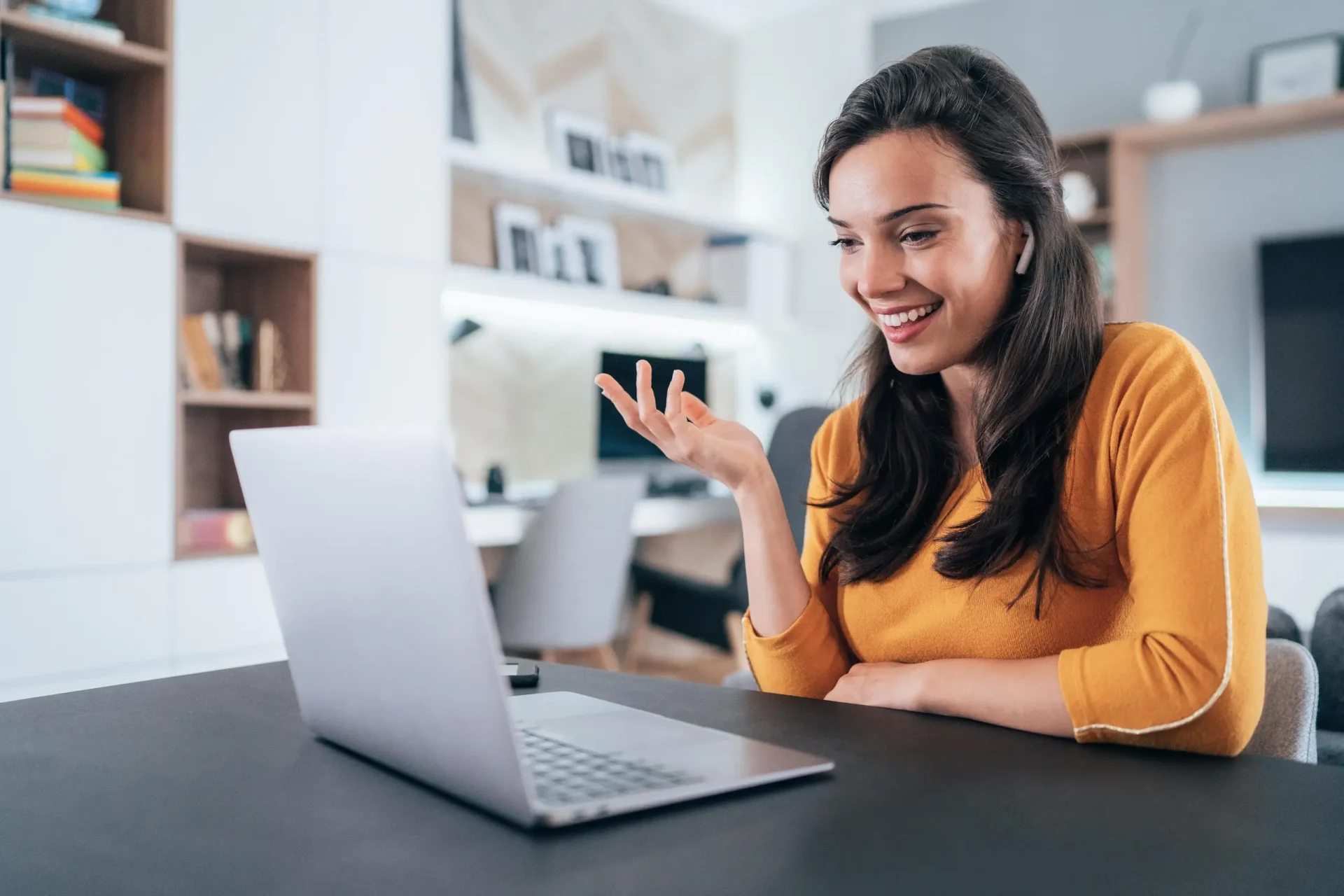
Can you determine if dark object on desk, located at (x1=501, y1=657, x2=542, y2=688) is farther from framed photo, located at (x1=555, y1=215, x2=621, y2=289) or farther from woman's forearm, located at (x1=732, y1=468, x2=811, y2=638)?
framed photo, located at (x1=555, y1=215, x2=621, y2=289)

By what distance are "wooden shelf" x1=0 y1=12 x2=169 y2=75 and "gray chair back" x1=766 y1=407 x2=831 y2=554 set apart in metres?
1.77

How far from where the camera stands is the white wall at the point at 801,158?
4852 mm

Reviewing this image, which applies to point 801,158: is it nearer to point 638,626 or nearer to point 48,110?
point 638,626

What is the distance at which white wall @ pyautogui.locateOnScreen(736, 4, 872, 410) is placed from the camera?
4.85 metres

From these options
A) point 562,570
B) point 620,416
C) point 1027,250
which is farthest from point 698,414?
point 620,416

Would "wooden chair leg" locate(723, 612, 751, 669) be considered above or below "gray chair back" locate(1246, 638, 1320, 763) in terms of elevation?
below

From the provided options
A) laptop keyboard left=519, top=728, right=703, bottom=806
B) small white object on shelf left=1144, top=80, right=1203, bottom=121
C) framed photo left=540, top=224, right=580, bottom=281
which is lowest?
laptop keyboard left=519, top=728, right=703, bottom=806

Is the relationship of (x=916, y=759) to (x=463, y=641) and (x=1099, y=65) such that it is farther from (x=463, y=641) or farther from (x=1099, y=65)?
(x=1099, y=65)

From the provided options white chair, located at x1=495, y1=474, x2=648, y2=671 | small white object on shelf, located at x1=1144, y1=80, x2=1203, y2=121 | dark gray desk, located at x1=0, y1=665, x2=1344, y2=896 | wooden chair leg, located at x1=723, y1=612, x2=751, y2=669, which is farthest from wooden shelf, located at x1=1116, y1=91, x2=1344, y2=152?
dark gray desk, located at x1=0, y1=665, x2=1344, y2=896

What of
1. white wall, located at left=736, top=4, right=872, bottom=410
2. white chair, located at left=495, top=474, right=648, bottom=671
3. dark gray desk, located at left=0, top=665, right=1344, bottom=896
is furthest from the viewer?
white wall, located at left=736, top=4, right=872, bottom=410

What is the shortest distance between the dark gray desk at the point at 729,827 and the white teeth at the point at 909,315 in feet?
1.75

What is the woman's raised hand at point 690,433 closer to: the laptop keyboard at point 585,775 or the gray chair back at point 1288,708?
the laptop keyboard at point 585,775

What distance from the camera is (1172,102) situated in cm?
414

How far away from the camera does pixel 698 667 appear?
15.1 ft
